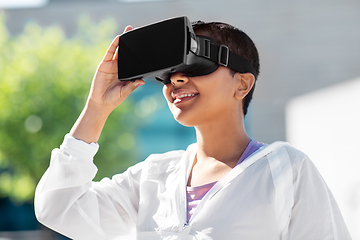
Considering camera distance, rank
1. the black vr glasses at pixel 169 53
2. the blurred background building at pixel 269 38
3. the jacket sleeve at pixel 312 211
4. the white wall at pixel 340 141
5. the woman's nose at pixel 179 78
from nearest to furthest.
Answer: the jacket sleeve at pixel 312 211, the black vr glasses at pixel 169 53, the woman's nose at pixel 179 78, the white wall at pixel 340 141, the blurred background building at pixel 269 38

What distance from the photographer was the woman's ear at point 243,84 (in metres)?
1.46

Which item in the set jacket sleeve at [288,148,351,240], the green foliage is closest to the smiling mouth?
jacket sleeve at [288,148,351,240]

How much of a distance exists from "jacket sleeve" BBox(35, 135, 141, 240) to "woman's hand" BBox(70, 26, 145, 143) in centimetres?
5

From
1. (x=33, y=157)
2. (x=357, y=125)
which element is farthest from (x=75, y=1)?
(x=357, y=125)

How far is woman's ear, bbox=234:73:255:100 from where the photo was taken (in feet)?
4.78

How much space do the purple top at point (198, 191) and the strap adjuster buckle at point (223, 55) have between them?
0.94ft

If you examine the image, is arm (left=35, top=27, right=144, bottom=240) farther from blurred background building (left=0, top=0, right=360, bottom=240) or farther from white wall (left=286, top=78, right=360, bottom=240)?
blurred background building (left=0, top=0, right=360, bottom=240)

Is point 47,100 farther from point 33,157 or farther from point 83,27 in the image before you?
point 83,27

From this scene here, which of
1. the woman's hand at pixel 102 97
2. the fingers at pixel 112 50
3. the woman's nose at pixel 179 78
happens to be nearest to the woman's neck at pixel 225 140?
the woman's nose at pixel 179 78

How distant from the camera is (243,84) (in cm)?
147

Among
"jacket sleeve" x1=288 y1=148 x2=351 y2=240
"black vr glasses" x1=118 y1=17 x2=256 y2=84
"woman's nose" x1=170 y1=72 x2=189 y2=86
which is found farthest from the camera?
"woman's nose" x1=170 y1=72 x2=189 y2=86

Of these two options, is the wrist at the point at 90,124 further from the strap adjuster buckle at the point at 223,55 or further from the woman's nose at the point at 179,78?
the strap adjuster buckle at the point at 223,55

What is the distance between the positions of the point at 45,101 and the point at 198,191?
7.28 meters

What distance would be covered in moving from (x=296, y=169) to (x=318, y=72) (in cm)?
1026
